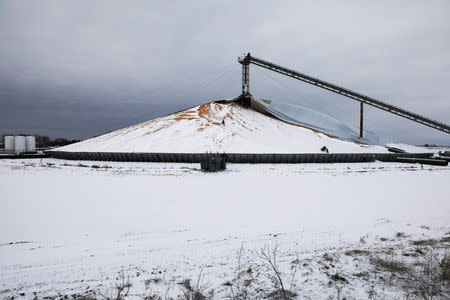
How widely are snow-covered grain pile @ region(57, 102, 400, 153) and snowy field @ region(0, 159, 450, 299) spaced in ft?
61.4

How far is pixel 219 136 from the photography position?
3269cm

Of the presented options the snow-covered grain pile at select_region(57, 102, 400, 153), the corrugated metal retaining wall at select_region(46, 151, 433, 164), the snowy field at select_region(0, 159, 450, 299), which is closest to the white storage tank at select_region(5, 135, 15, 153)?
the snow-covered grain pile at select_region(57, 102, 400, 153)

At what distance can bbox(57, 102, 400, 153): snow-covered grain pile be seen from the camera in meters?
30.6

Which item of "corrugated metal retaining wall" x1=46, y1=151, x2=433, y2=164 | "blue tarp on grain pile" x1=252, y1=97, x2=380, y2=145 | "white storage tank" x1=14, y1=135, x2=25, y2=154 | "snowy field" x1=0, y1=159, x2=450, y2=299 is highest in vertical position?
"blue tarp on grain pile" x1=252, y1=97, x2=380, y2=145

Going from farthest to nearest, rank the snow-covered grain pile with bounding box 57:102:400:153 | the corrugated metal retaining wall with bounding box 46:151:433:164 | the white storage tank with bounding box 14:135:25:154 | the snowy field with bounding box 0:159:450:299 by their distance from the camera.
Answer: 1. the white storage tank with bounding box 14:135:25:154
2. the snow-covered grain pile with bounding box 57:102:400:153
3. the corrugated metal retaining wall with bounding box 46:151:433:164
4. the snowy field with bounding box 0:159:450:299

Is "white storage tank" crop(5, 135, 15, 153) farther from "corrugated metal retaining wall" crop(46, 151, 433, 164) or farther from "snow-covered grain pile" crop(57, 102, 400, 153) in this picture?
"corrugated metal retaining wall" crop(46, 151, 433, 164)

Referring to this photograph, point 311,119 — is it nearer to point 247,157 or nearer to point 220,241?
point 247,157

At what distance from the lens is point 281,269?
477 cm

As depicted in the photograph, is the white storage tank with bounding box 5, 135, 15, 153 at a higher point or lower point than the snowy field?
higher

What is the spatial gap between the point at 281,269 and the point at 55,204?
30.6 ft

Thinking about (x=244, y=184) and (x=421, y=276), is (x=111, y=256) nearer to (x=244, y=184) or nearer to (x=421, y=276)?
(x=421, y=276)

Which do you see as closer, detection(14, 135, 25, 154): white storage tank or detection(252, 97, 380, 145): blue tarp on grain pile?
detection(14, 135, 25, 154): white storage tank

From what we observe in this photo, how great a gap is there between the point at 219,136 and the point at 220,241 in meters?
26.9

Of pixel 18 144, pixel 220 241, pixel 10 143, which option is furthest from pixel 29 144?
pixel 220 241
